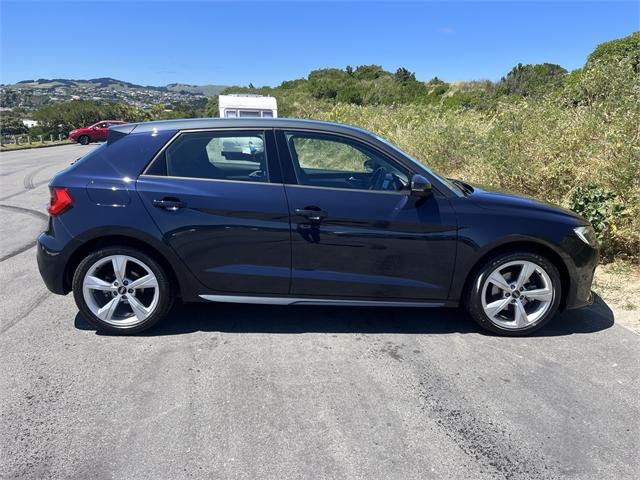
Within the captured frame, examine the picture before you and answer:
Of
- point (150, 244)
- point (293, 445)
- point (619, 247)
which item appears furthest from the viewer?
point (619, 247)

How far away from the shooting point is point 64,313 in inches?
171

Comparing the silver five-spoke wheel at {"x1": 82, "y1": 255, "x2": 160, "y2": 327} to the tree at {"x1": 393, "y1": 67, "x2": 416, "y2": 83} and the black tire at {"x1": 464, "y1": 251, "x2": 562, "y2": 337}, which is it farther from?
the tree at {"x1": 393, "y1": 67, "x2": 416, "y2": 83}

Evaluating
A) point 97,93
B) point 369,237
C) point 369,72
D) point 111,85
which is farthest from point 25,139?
point 111,85

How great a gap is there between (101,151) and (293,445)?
2755mm

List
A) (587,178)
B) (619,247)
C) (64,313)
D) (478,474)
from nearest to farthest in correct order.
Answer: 1. (478,474)
2. (64,313)
3. (619,247)
4. (587,178)

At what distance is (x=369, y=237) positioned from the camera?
3.74m

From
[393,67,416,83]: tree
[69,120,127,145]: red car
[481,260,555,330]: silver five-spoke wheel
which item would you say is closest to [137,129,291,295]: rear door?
[481,260,555,330]: silver five-spoke wheel

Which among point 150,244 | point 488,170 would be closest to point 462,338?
point 150,244

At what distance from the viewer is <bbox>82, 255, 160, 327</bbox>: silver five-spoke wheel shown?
150 inches

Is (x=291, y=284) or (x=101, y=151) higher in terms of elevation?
(x=101, y=151)

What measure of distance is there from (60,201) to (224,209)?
1289mm

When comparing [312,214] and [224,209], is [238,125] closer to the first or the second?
[224,209]

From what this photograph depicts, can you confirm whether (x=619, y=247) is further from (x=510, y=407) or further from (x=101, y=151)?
(x=101, y=151)

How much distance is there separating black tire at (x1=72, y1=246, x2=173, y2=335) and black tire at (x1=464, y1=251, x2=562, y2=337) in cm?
244
